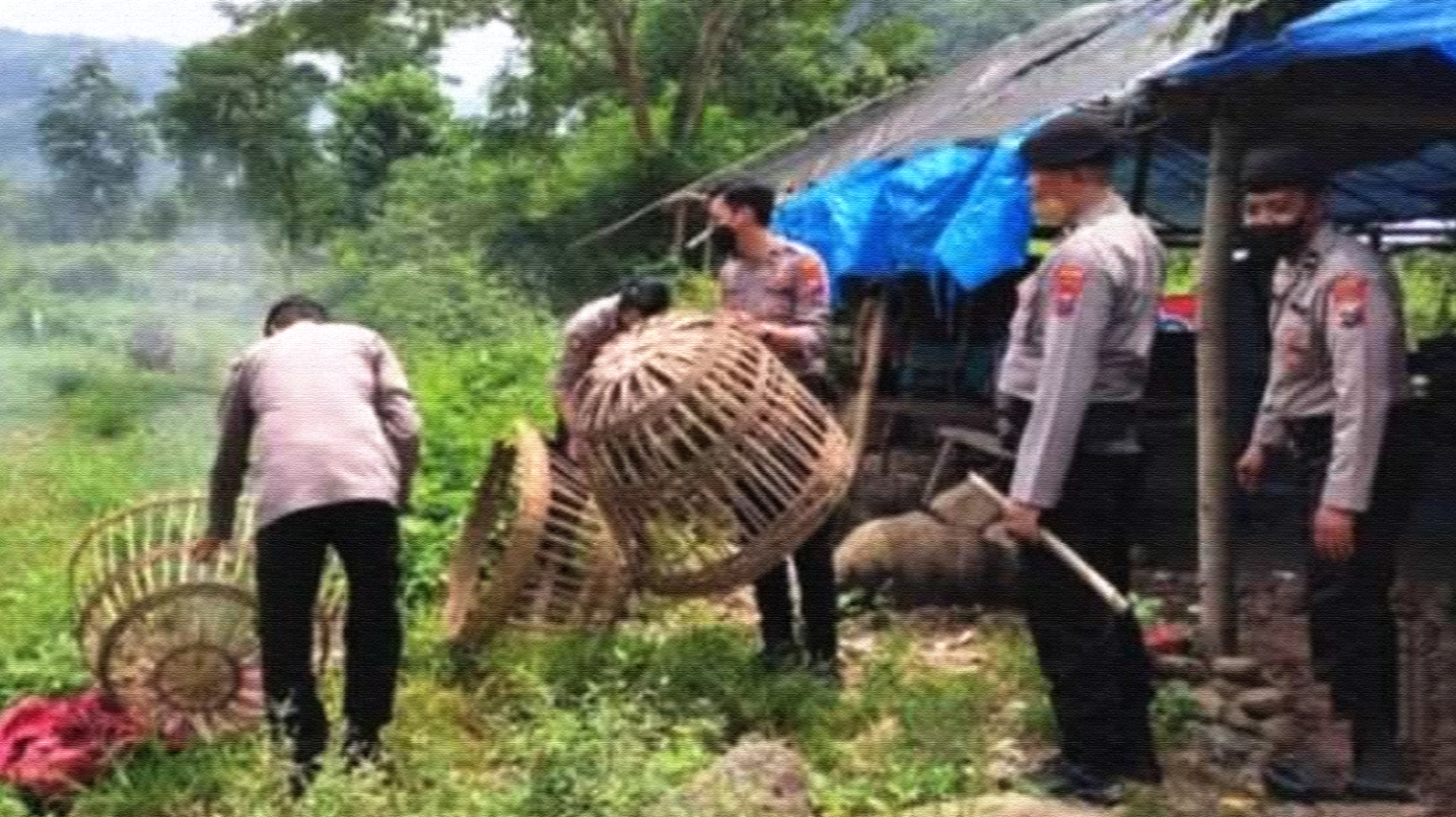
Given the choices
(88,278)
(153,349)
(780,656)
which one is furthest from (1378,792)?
(88,278)

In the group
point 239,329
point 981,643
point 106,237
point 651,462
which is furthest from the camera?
point 106,237

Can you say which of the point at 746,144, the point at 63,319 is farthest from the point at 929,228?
the point at 63,319

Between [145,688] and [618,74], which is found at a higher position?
[618,74]

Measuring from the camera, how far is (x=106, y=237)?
5300 centimetres

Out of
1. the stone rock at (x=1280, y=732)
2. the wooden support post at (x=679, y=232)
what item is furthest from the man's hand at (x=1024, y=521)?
the wooden support post at (x=679, y=232)

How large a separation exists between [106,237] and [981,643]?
159 feet

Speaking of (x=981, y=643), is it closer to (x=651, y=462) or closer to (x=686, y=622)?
(x=686, y=622)

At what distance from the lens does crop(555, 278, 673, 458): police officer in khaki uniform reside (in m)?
6.86

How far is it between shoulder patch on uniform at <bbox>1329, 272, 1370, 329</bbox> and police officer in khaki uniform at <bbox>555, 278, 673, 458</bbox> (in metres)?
2.44

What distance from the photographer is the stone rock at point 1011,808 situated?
5062 millimetres

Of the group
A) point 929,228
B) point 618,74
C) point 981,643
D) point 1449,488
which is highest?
point 618,74

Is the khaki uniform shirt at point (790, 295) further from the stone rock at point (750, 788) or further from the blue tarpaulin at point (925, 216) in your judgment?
the blue tarpaulin at point (925, 216)

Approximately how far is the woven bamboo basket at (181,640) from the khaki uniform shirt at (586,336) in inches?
44.3

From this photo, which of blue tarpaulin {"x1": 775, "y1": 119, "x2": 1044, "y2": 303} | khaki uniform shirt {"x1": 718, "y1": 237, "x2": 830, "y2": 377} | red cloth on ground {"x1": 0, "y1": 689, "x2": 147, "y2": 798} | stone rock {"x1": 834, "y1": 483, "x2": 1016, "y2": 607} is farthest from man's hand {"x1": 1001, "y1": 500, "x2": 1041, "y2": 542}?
blue tarpaulin {"x1": 775, "y1": 119, "x2": 1044, "y2": 303}
